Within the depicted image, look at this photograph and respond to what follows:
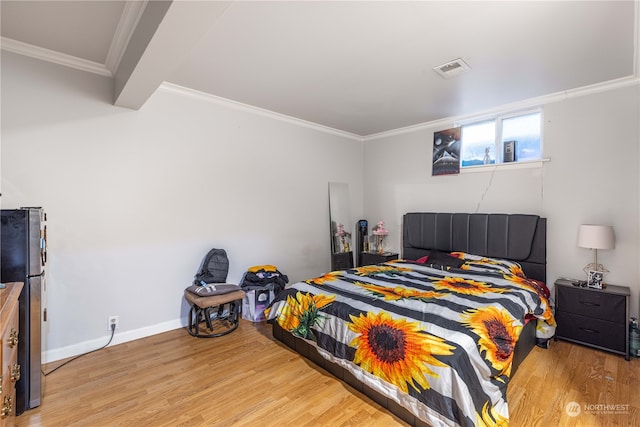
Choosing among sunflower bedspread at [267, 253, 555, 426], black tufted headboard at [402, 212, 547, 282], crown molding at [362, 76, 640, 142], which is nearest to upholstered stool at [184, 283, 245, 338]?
sunflower bedspread at [267, 253, 555, 426]

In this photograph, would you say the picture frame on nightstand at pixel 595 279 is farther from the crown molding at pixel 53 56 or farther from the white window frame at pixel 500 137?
the crown molding at pixel 53 56

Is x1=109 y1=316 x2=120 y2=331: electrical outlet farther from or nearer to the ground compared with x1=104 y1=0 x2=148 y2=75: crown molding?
nearer to the ground

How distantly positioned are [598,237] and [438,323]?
2070 millimetres

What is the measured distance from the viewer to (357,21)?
6.68ft

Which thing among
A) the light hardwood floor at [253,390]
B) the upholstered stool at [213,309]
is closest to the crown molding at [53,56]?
the upholstered stool at [213,309]

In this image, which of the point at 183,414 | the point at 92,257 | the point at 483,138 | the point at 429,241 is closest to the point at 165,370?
the point at 183,414

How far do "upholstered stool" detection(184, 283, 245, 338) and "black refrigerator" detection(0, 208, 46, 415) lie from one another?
1.21 metres

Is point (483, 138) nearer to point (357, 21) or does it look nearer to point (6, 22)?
point (357, 21)

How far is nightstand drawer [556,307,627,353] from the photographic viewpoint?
269 centimetres

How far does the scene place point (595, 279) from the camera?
294 cm

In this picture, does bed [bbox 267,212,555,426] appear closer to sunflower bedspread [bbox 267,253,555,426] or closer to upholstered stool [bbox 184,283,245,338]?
sunflower bedspread [bbox 267,253,555,426]

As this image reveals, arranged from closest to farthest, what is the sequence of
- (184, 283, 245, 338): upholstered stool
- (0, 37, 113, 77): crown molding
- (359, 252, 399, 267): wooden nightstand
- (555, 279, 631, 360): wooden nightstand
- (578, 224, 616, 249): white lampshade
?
(0, 37, 113, 77): crown molding, (555, 279, 631, 360): wooden nightstand, (578, 224, 616, 249): white lampshade, (184, 283, 245, 338): upholstered stool, (359, 252, 399, 267): wooden nightstand

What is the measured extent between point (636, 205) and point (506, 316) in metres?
1.93

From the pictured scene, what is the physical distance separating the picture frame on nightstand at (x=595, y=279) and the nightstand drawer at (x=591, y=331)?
0.31 m
